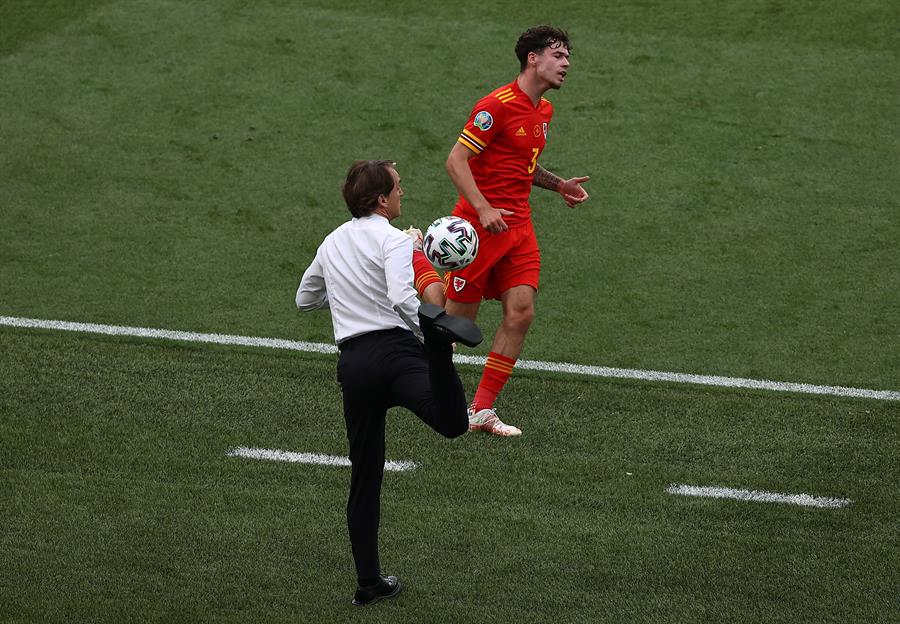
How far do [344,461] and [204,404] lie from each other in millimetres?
1252

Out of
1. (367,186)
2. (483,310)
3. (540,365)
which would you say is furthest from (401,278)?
(483,310)

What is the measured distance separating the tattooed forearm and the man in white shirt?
9.20ft

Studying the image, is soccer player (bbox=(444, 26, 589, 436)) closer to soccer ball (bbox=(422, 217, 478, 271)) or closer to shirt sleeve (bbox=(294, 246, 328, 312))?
soccer ball (bbox=(422, 217, 478, 271))

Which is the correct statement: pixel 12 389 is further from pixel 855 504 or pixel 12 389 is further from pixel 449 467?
pixel 855 504

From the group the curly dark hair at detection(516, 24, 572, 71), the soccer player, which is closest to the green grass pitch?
the soccer player

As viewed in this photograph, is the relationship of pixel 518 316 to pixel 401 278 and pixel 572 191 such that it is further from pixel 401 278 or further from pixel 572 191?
pixel 401 278

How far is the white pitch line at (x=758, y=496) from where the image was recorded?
742 centimetres

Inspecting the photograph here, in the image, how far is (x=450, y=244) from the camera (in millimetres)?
7289

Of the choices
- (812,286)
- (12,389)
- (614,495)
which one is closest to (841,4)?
(812,286)

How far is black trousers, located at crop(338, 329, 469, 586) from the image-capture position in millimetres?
5750

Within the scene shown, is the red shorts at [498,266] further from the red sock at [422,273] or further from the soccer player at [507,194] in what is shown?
the red sock at [422,273]

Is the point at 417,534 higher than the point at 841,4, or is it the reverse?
the point at 841,4

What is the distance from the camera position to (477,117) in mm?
A: 8242

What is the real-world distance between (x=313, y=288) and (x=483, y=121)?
241 centimetres
